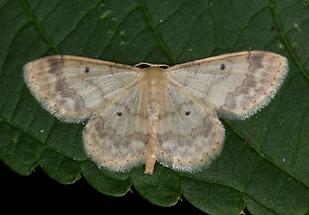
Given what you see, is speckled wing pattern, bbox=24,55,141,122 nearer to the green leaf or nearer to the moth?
the moth

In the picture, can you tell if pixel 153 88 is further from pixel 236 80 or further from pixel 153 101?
pixel 236 80

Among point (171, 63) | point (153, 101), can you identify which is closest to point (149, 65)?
point (171, 63)

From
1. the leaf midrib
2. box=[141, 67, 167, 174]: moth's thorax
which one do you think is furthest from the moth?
the leaf midrib

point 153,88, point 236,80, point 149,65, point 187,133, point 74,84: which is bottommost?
point 187,133

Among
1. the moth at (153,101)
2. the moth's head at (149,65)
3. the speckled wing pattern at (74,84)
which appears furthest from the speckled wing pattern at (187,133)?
the speckled wing pattern at (74,84)

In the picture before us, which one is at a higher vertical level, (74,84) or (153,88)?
(74,84)

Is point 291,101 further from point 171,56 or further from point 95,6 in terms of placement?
point 95,6

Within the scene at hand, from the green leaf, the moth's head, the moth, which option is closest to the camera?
the green leaf
